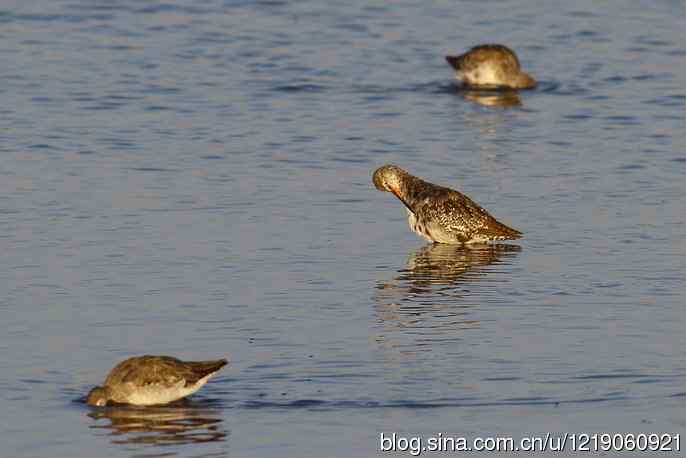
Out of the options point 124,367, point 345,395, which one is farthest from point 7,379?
point 345,395

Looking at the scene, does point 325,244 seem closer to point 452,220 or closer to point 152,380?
point 452,220

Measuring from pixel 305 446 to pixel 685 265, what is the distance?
6.90m

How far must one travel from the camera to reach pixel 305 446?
1262 cm

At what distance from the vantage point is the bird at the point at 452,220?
775 inches

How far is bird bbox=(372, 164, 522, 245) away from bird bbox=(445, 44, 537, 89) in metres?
11.3

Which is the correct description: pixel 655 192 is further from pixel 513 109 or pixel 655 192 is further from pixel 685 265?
pixel 513 109

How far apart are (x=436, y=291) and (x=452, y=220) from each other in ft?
7.92

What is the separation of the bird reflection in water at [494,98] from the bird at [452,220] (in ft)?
32.5

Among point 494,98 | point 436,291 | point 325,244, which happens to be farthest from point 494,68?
point 436,291

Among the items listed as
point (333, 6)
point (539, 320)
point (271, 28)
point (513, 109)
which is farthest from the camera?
point (333, 6)

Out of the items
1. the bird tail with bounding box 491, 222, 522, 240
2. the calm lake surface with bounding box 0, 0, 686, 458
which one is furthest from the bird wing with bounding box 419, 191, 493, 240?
the calm lake surface with bounding box 0, 0, 686, 458

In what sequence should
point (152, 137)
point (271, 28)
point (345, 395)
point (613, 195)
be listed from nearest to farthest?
point (345, 395), point (613, 195), point (152, 137), point (271, 28)

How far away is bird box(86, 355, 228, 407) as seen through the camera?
13312mm

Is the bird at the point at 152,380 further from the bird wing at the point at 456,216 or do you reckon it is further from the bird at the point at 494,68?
the bird at the point at 494,68
